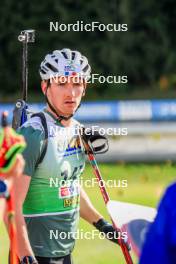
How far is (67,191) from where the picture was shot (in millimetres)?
6117

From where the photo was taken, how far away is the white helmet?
6.34 meters

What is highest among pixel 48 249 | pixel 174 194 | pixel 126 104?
pixel 126 104

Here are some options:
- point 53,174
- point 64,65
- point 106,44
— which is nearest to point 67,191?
point 53,174

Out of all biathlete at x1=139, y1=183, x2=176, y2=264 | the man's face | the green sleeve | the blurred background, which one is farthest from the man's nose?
the blurred background

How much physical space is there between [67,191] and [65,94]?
1.90 feet

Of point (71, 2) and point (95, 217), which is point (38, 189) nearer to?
point (95, 217)

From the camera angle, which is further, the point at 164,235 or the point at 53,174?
the point at 53,174

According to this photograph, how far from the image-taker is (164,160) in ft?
59.7

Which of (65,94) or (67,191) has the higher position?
(65,94)

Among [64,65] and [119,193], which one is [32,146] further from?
[119,193]

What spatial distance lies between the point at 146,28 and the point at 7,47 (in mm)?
4606

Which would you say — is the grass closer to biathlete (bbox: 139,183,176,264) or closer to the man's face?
the man's face

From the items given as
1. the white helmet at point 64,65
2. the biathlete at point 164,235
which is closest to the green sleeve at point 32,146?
the white helmet at point 64,65

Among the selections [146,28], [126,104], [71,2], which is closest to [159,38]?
[146,28]
